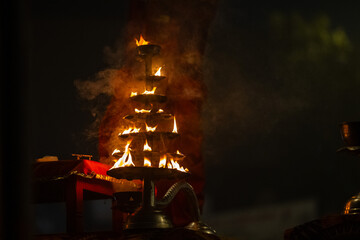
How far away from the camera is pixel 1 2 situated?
0.22m

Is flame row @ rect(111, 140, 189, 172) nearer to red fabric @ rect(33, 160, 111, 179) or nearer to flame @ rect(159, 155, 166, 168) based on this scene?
flame @ rect(159, 155, 166, 168)

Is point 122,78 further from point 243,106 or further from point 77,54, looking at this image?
point 243,106

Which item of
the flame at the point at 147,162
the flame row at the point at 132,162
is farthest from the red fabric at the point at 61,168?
the flame at the point at 147,162

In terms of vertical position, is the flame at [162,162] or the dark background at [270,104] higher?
the dark background at [270,104]

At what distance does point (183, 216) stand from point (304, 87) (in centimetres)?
167

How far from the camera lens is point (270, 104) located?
4.95 meters

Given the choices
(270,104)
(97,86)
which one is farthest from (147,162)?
(97,86)

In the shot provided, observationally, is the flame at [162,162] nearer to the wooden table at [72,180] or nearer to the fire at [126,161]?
the fire at [126,161]

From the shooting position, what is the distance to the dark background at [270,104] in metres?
4.74

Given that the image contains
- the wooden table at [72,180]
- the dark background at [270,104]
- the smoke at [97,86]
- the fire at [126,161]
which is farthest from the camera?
the smoke at [97,86]

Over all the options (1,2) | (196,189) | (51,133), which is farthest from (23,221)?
(51,133)

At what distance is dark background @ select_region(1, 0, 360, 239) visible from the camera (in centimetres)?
474

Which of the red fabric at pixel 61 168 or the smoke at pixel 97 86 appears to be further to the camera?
the smoke at pixel 97 86

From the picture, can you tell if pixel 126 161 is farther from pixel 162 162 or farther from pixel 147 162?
pixel 162 162
